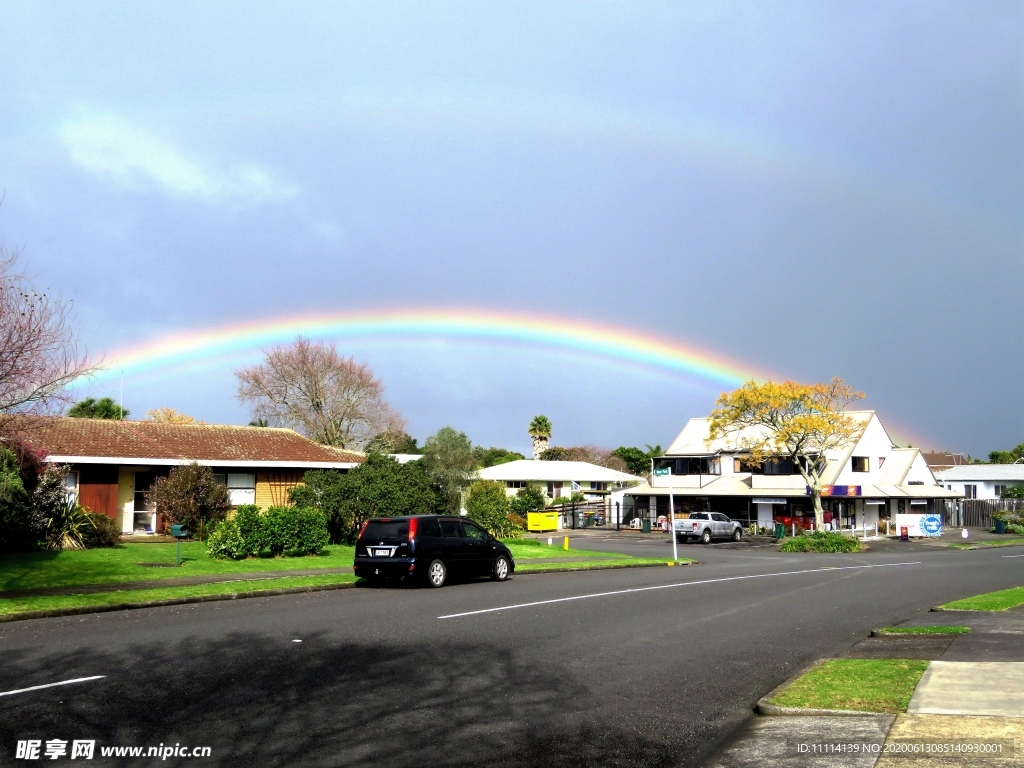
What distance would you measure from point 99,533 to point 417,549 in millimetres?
13544

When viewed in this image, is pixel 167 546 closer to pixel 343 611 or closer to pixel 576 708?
pixel 343 611

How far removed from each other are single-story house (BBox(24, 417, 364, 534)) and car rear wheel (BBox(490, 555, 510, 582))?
15502mm

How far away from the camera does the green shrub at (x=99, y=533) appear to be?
1109 inches

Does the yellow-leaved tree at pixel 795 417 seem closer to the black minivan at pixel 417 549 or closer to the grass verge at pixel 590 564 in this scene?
the grass verge at pixel 590 564

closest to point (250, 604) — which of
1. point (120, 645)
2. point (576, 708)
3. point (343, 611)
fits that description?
point (343, 611)

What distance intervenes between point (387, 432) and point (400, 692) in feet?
200

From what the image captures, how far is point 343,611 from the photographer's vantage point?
15781 millimetres

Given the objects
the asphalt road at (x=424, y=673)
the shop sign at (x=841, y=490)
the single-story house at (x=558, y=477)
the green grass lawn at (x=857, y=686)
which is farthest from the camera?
the single-story house at (x=558, y=477)

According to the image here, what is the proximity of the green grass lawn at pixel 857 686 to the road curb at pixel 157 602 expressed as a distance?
11.6 metres

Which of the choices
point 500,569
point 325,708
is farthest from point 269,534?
point 325,708

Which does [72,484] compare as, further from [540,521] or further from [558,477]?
[558,477]

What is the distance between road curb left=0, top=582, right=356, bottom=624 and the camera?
47.9ft

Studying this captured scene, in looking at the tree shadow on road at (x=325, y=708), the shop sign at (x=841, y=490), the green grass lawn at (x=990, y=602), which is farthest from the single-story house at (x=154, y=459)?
the shop sign at (x=841, y=490)

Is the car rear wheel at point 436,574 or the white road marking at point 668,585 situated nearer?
the white road marking at point 668,585
